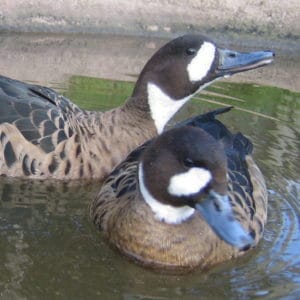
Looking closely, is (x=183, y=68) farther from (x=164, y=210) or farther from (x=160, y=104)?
(x=164, y=210)

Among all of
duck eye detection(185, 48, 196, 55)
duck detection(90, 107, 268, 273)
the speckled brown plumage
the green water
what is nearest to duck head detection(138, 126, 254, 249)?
duck detection(90, 107, 268, 273)

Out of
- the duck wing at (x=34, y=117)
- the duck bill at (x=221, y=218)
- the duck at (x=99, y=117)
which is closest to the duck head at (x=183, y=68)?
the duck at (x=99, y=117)

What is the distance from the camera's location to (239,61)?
6086mm

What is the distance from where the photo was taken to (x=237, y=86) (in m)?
8.84

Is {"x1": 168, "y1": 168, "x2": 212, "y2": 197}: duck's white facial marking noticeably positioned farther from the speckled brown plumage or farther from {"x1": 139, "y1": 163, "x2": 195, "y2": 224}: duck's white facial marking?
the speckled brown plumage

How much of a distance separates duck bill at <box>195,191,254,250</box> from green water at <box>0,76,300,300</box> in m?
0.39

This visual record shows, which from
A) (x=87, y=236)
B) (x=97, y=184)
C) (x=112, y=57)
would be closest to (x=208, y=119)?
(x=97, y=184)

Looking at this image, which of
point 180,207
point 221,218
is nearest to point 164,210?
point 180,207

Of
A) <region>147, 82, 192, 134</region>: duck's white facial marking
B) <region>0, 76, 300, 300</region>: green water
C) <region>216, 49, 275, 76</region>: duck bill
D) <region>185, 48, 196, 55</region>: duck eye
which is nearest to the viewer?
<region>0, 76, 300, 300</region>: green water

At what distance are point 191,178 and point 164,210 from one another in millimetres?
369

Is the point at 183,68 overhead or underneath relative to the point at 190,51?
underneath

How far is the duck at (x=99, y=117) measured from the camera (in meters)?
5.84

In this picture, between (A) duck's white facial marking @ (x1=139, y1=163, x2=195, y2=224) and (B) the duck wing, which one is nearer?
(A) duck's white facial marking @ (x1=139, y1=163, x2=195, y2=224)

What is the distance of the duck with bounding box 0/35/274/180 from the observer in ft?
19.2
